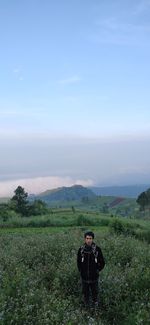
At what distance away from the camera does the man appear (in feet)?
47.6

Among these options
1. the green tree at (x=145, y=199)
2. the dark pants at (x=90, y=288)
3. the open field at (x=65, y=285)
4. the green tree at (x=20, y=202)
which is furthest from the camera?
the green tree at (x=145, y=199)

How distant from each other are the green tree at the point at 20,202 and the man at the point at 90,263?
55569 millimetres

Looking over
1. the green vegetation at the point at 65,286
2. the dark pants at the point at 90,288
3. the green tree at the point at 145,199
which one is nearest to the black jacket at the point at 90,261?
the dark pants at the point at 90,288

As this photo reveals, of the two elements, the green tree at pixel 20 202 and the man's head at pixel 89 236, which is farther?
the green tree at pixel 20 202

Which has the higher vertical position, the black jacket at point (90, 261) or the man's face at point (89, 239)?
the man's face at point (89, 239)

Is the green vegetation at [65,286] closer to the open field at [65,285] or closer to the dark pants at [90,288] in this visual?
the open field at [65,285]

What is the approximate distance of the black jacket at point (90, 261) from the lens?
47.7ft

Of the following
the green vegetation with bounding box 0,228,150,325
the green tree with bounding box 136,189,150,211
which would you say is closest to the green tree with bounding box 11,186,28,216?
the green tree with bounding box 136,189,150,211

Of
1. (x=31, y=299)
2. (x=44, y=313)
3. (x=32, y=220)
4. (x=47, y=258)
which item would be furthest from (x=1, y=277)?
(x=32, y=220)

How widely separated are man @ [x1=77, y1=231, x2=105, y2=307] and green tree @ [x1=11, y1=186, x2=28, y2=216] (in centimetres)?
5557

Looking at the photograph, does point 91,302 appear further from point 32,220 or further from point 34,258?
point 32,220

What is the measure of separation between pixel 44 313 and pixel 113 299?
12.6ft

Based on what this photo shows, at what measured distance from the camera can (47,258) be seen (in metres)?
20.1

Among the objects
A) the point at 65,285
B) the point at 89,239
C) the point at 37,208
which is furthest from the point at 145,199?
the point at 89,239
